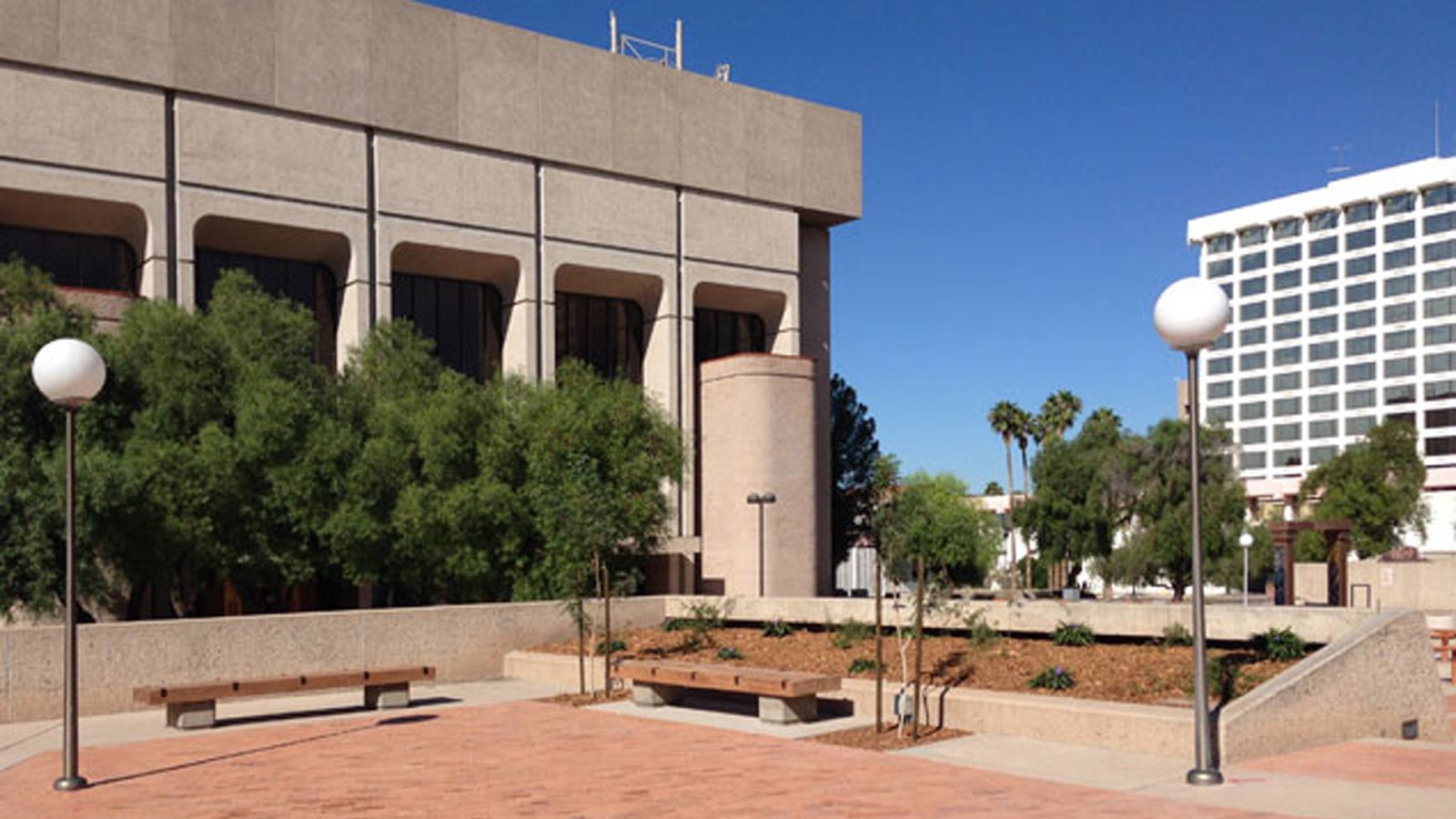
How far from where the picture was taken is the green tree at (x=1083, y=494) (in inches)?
2286

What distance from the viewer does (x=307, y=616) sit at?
19734 millimetres

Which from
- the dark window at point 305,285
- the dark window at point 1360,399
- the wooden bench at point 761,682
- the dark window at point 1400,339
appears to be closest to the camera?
the wooden bench at point 761,682

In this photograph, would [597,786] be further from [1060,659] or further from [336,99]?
[336,99]

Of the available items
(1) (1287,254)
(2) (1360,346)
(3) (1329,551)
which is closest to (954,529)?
(3) (1329,551)

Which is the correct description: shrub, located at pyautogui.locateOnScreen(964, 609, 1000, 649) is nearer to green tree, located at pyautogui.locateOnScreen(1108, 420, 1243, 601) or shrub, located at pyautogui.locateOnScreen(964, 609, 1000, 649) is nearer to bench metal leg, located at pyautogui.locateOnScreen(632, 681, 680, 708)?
bench metal leg, located at pyautogui.locateOnScreen(632, 681, 680, 708)

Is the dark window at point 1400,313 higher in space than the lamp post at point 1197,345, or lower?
higher

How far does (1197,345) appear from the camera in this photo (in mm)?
11695

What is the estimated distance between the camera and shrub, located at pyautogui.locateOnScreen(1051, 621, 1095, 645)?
674 inches

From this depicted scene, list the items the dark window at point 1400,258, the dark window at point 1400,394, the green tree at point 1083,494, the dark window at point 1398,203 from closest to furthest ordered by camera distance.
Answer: the green tree at point 1083,494
the dark window at point 1400,394
the dark window at point 1398,203
the dark window at point 1400,258

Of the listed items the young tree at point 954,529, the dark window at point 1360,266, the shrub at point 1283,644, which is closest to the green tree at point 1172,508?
the young tree at point 954,529

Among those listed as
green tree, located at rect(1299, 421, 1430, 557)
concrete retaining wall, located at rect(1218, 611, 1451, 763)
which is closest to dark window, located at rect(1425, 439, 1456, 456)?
green tree, located at rect(1299, 421, 1430, 557)

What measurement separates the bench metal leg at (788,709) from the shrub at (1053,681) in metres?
2.52

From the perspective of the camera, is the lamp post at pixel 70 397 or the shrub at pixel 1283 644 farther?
the shrub at pixel 1283 644

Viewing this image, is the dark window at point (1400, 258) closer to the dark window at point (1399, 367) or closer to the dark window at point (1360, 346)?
the dark window at point (1360, 346)
